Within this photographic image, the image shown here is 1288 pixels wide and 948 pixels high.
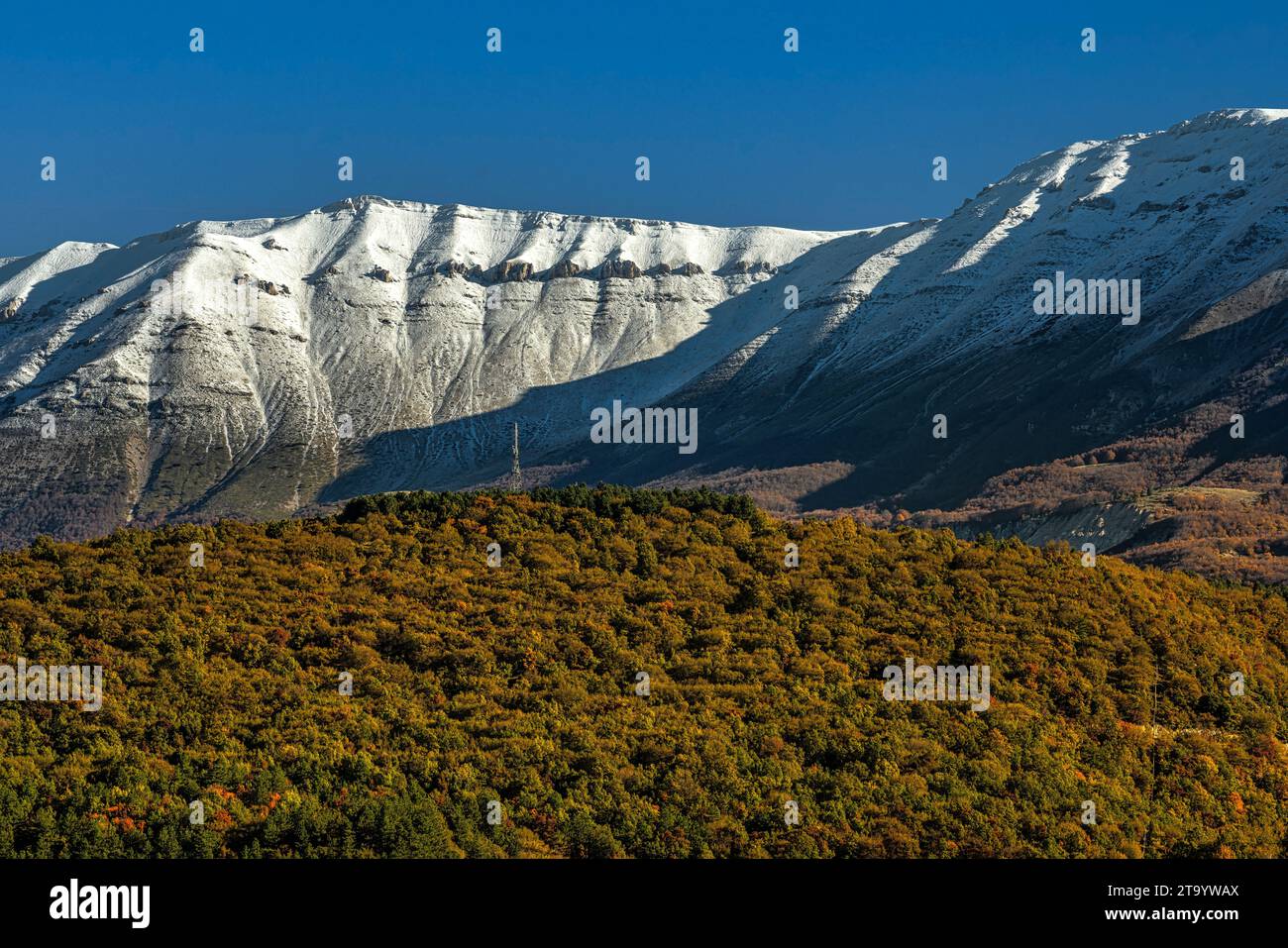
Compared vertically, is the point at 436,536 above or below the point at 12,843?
above

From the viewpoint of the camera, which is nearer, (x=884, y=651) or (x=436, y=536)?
(x=884, y=651)
